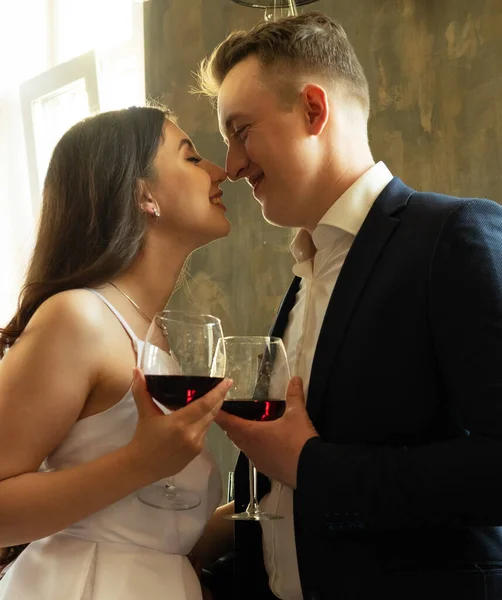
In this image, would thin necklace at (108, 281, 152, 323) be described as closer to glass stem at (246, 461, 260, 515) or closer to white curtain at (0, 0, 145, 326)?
glass stem at (246, 461, 260, 515)

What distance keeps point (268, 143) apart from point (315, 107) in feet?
0.50

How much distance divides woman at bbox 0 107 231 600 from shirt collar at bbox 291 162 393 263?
1.14ft

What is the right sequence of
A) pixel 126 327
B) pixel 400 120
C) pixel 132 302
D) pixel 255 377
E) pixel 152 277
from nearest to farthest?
pixel 255 377 < pixel 126 327 < pixel 132 302 < pixel 152 277 < pixel 400 120

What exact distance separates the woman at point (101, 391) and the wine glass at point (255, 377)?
0.27 ft

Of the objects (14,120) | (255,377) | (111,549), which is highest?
(14,120)

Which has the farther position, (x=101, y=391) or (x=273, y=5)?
(x=273, y=5)

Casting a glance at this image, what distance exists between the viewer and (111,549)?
62.6 inches

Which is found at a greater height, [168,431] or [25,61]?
[25,61]

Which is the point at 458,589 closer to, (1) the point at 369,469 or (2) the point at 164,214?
(1) the point at 369,469

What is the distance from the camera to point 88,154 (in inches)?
76.4

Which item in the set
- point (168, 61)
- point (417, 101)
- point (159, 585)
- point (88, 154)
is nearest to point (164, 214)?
point (88, 154)

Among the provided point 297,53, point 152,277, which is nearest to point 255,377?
point 152,277

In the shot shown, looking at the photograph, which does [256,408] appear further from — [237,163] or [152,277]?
[237,163]

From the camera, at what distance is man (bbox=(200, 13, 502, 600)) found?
4.29 feet
